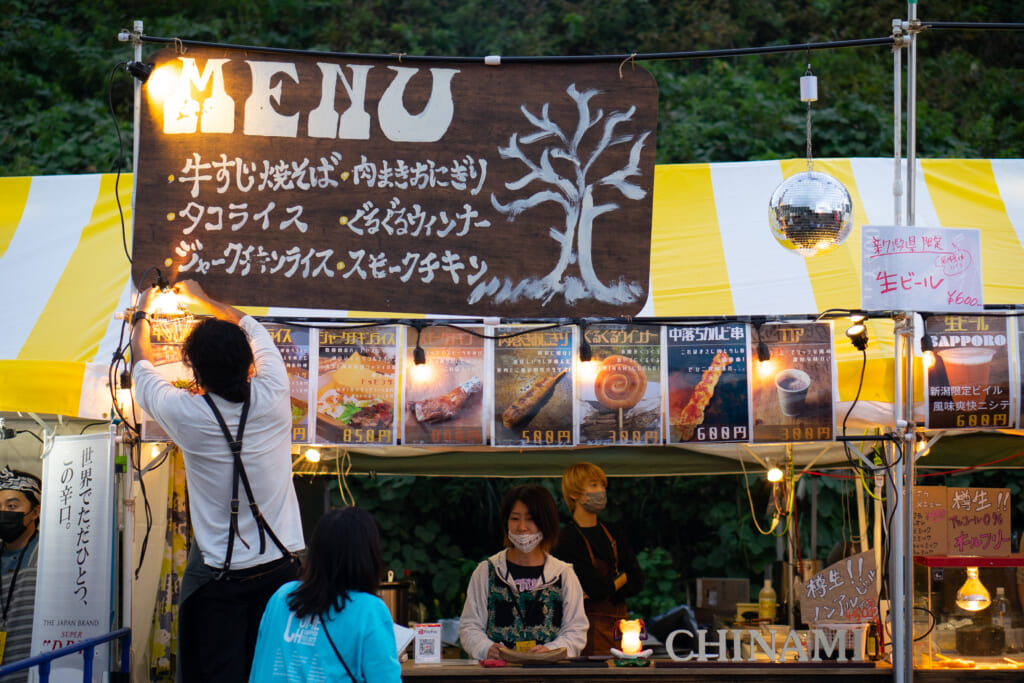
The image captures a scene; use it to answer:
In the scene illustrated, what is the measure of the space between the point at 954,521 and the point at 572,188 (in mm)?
2946

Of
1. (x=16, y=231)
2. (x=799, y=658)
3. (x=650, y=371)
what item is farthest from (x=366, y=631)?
(x=16, y=231)

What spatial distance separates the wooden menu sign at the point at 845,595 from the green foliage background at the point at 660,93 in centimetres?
472

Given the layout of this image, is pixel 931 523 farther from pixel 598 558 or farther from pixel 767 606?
pixel 767 606

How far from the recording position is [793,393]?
4.89m

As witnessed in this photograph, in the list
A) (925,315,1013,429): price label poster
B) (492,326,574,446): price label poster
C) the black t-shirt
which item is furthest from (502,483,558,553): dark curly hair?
(925,315,1013,429): price label poster

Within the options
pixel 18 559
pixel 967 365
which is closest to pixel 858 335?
pixel 967 365

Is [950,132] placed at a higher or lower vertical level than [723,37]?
lower

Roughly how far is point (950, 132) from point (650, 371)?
919 centimetres

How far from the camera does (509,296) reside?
436cm

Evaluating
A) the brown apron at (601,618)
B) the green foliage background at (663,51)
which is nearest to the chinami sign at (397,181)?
the brown apron at (601,618)

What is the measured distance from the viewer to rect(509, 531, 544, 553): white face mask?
18.0 ft

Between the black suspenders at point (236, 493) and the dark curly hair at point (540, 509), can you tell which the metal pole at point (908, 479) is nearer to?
the dark curly hair at point (540, 509)

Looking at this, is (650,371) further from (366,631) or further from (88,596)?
(88,596)

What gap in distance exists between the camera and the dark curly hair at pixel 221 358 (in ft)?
11.6
